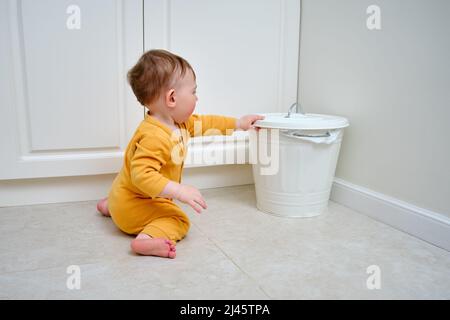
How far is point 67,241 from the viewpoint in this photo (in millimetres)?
1065

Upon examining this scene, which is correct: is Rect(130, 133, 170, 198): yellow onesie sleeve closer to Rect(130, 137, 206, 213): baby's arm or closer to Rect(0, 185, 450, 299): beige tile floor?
Rect(130, 137, 206, 213): baby's arm

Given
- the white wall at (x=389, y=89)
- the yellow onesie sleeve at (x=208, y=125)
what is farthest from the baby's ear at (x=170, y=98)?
the white wall at (x=389, y=89)

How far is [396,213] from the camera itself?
46.6 inches

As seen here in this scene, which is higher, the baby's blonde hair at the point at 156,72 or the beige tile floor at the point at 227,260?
the baby's blonde hair at the point at 156,72

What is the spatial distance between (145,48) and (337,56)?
622 mm

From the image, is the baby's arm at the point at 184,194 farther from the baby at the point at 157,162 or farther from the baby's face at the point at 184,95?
the baby's face at the point at 184,95

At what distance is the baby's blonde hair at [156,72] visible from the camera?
3.40 feet

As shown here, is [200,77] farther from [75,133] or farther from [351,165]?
[351,165]

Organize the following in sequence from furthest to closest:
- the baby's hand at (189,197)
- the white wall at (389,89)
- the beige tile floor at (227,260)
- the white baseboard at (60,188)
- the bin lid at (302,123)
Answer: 1. the white baseboard at (60,188)
2. the bin lid at (302,123)
3. the white wall at (389,89)
4. the baby's hand at (189,197)
5. the beige tile floor at (227,260)

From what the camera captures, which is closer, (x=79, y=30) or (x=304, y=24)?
(x=79, y=30)

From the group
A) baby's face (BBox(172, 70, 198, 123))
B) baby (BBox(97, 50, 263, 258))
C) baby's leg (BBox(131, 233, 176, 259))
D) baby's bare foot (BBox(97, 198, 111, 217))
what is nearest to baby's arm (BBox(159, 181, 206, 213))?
baby (BBox(97, 50, 263, 258))

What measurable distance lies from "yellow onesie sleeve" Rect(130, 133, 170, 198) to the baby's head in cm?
10

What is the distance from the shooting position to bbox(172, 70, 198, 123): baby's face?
106cm

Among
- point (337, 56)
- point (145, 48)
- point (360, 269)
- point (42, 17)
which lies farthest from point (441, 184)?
point (42, 17)
